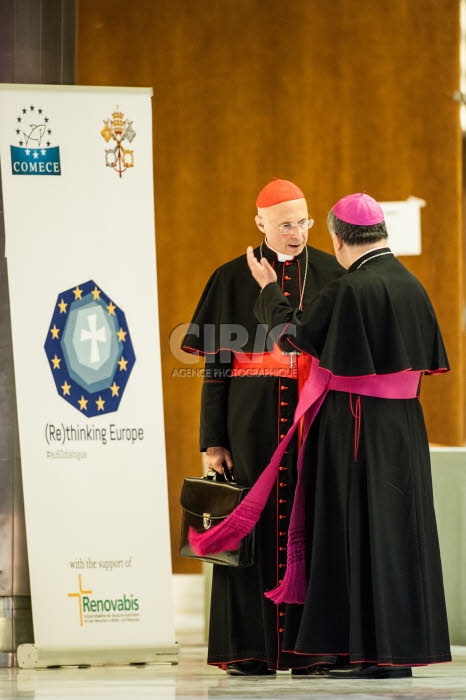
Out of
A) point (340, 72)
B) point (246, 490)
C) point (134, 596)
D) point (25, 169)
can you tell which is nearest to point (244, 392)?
point (246, 490)

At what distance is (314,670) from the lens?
3869 mm

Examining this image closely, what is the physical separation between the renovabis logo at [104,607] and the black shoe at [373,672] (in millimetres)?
858

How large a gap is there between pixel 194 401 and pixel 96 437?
223 centimetres

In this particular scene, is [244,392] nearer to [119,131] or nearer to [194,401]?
[119,131]

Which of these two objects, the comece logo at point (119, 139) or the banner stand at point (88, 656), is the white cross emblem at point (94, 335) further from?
the banner stand at point (88, 656)

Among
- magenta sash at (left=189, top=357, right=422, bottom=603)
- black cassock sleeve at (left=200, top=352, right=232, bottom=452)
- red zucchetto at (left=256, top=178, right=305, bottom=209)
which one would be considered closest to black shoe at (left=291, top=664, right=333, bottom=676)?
magenta sash at (left=189, top=357, right=422, bottom=603)

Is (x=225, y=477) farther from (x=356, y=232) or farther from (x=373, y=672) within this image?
(x=356, y=232)

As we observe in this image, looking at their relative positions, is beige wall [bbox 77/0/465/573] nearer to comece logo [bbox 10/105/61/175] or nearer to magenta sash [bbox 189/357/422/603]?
comece logo [bbox 10/105/61/175]

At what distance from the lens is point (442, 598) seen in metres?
3.66

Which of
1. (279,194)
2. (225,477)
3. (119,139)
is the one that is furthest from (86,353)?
(279,194)

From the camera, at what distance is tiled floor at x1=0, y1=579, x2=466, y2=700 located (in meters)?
3.18

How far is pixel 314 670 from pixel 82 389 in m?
1.34

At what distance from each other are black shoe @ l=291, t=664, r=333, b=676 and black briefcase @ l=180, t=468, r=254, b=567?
0.44m

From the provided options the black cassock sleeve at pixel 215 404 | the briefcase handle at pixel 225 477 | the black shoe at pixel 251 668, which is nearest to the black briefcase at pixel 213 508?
the briefcase handle at pixel 225 477
